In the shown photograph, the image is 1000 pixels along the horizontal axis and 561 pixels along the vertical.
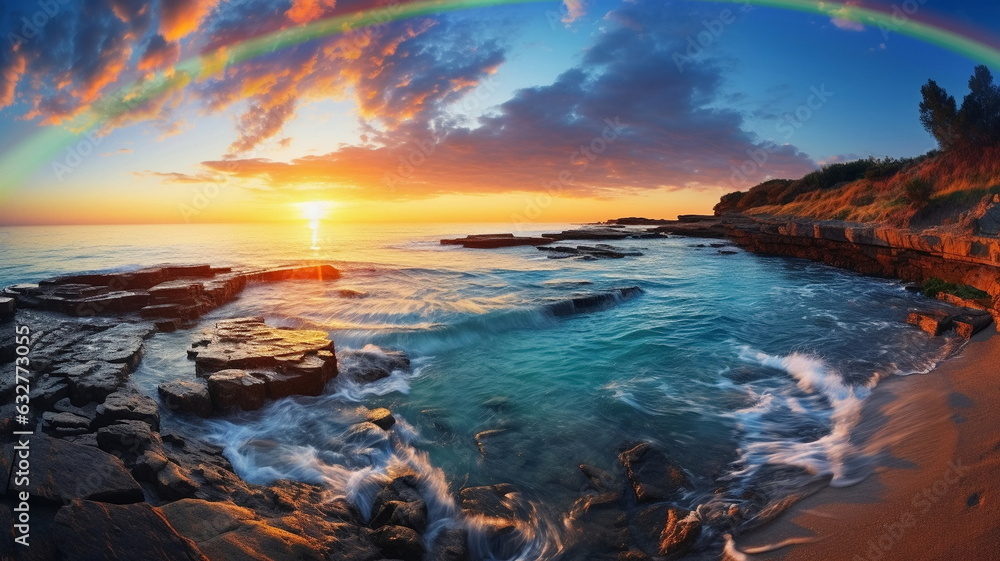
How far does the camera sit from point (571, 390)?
9.45 meters

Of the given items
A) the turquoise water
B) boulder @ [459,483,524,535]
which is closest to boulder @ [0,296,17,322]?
the turquoise water

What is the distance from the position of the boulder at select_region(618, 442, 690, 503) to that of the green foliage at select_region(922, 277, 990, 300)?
13.3m

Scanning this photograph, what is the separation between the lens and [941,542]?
3783 mm

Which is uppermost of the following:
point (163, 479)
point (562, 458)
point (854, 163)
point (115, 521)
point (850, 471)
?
point (854, 163)

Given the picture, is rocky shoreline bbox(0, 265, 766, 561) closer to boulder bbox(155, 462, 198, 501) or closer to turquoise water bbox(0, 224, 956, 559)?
boulder bbox(155, 462, 198, 501)

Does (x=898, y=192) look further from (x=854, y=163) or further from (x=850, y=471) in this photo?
(x=850, y=471)

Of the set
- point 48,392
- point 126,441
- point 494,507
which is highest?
point 48,392

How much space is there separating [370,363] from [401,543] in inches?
263

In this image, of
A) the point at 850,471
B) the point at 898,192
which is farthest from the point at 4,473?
the point at 898,192

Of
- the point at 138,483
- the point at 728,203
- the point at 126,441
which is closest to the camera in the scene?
the point at 138,483

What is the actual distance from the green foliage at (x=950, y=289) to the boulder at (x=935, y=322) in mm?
3547

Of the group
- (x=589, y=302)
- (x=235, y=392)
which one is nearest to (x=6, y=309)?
(x=235, y=392)

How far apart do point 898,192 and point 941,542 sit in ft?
125

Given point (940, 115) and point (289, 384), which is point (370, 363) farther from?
point (940, 115)
